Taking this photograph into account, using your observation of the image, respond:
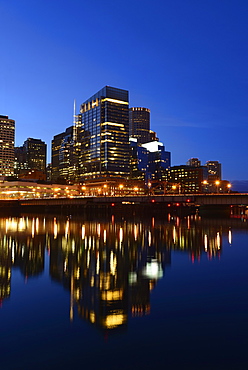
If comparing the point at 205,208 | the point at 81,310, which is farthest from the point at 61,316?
the point at 205,208

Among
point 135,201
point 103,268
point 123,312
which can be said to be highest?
point 135,201

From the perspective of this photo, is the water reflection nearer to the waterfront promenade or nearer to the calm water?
the calm water

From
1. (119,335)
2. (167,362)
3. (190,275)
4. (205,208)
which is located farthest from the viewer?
(205,208)

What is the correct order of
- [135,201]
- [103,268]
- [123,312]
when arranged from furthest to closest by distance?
[135,201]
[103,268]
[123,312]

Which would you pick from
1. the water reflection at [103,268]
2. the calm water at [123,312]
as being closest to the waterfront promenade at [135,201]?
the water reflection at [103,268]

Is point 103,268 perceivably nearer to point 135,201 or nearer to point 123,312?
point 123,312

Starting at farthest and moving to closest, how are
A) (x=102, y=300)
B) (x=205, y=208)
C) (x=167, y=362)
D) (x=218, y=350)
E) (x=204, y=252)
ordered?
1. (x=205, y=208)
2. (x=204, y=252)
3. (x=102, y=300)
4. (x=218, y=350)
5. (x=167, y=362)

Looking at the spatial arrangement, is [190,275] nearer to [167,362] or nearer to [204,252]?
[204,252]

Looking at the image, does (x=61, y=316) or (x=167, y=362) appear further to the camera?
(x=61, y=316)

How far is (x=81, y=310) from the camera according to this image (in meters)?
17.8

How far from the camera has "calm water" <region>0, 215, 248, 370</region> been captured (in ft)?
41.4

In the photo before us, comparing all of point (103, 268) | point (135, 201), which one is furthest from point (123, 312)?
point (135, 201)

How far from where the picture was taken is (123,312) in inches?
685

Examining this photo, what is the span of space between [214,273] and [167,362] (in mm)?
16816
